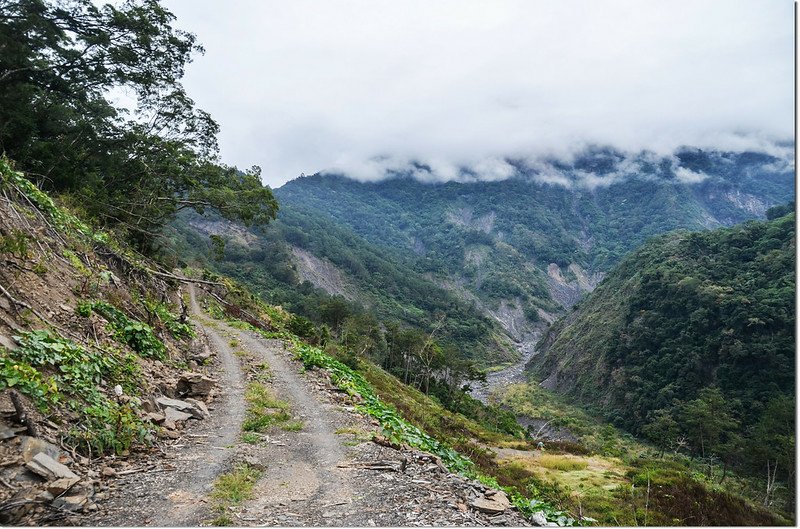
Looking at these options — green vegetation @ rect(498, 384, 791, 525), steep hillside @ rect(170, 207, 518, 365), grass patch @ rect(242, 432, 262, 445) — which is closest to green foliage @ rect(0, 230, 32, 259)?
grass patch @ rect(242, 432, 262, 445)

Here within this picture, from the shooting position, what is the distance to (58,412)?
684 cm

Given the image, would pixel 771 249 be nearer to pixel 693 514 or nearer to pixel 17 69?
pixel 693 514

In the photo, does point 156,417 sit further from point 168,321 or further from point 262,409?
point 168,321

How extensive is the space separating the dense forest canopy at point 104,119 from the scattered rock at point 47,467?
15721mm

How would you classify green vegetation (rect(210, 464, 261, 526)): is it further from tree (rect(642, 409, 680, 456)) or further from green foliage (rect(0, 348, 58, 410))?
tree (rect(642, 409, 680, 456))

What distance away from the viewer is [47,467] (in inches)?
222

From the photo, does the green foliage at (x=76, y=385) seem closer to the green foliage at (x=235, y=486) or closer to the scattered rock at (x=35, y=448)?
the scattered rock at (x=35, y=448)

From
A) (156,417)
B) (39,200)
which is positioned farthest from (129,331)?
(39,200)

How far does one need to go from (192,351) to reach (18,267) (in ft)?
21.1

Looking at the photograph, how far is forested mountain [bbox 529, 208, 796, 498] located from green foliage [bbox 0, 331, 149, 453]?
59.3m

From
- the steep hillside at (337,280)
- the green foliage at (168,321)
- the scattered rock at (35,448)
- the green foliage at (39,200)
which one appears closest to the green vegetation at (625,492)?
the scattered rock at (35,448)

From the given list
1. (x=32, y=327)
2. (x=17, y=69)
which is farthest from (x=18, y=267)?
(x=17, y=69)

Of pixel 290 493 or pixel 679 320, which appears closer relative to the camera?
pixel 290 493

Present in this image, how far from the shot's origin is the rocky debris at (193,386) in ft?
36.4
